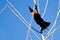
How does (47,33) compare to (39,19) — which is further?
(47,33)

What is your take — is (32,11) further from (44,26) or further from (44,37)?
(44,37)

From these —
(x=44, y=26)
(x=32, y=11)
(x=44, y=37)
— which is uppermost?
(x=32, y=11)

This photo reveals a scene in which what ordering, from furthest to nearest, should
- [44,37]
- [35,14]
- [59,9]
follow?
[59,9], [44,37], [35,14]

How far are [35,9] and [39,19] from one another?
0.06 meters

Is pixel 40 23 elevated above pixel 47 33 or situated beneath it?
elevated above

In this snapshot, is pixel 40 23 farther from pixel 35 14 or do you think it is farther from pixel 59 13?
pixel 59 13

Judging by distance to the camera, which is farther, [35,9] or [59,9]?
[59,9]

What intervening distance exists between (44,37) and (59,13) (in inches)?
13.1

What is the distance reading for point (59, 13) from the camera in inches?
74.6

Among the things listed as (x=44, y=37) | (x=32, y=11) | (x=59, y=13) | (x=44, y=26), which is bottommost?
(x=59, y=13)

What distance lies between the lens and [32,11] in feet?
4.80

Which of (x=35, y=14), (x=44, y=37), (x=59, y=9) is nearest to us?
(x=35, y=14)

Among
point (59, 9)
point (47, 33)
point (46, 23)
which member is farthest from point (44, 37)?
point (59, 9)

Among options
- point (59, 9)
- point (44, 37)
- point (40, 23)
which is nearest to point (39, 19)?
point (40, 23)
